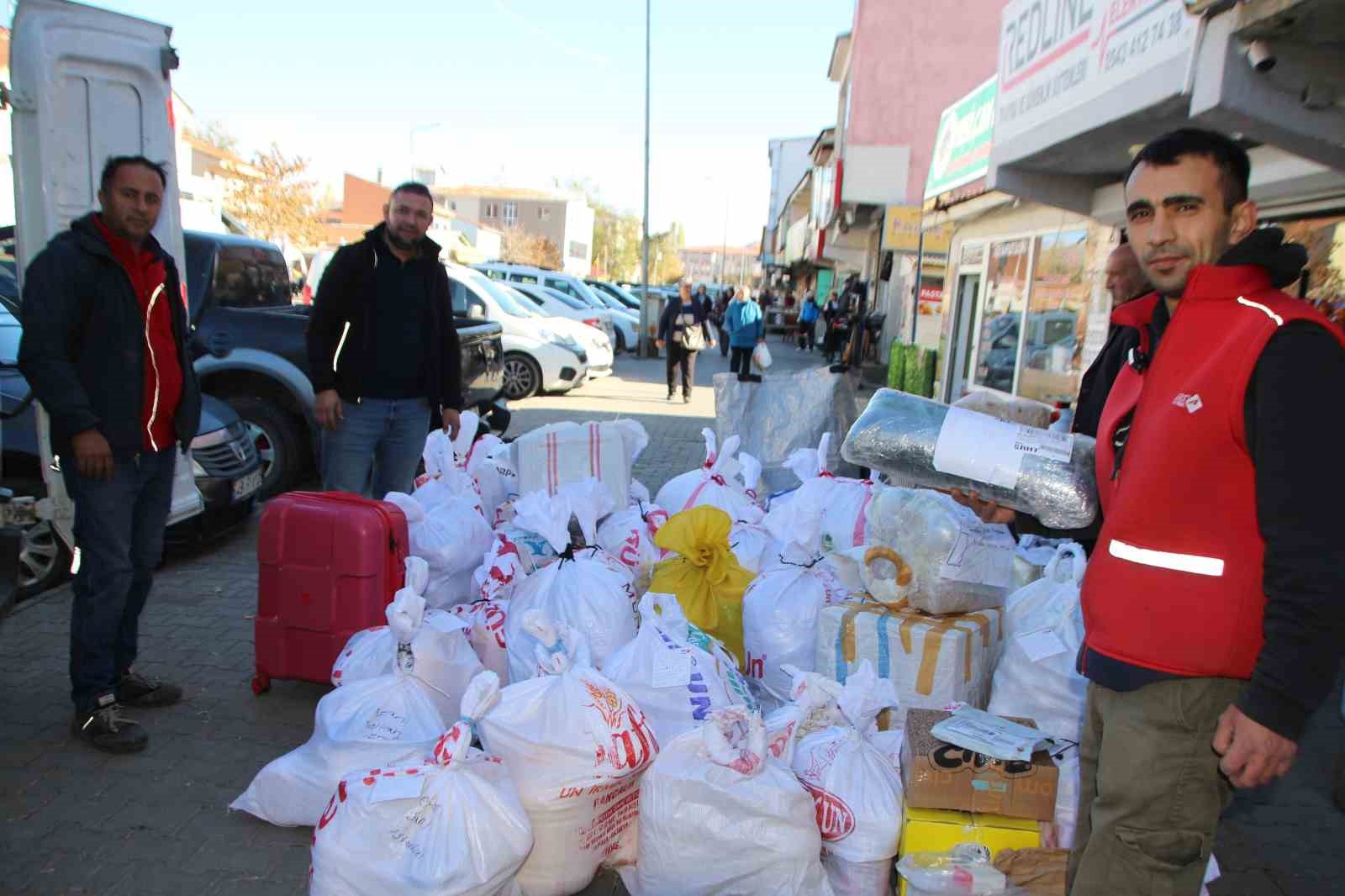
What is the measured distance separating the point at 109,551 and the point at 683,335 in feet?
35.8

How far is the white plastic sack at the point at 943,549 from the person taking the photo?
3.06 metres

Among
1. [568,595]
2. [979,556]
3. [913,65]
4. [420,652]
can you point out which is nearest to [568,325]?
[913,65]

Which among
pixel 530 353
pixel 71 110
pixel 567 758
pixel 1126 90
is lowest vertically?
pixel 567 758

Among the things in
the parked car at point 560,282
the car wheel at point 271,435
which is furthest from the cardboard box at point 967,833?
the parked car at point 560,282

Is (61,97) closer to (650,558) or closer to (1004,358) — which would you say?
(650,558)

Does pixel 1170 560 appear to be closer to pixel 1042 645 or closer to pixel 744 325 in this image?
pixel 1042 645

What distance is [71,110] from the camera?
3818 mm

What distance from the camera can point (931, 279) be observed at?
16125mm

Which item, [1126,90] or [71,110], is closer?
[71,110]

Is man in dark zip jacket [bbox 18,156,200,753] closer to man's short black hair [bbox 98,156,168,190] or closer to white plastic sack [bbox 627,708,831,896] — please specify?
man's short black hair [bbox 98,156,168,190]

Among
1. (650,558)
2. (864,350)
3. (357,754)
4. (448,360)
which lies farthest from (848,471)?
(864,350)

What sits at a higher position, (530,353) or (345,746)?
(530,353)

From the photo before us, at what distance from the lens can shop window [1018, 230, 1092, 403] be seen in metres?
8.24

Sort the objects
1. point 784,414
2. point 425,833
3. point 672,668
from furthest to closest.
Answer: point 784,414 < point 672,668 < point 425,833
